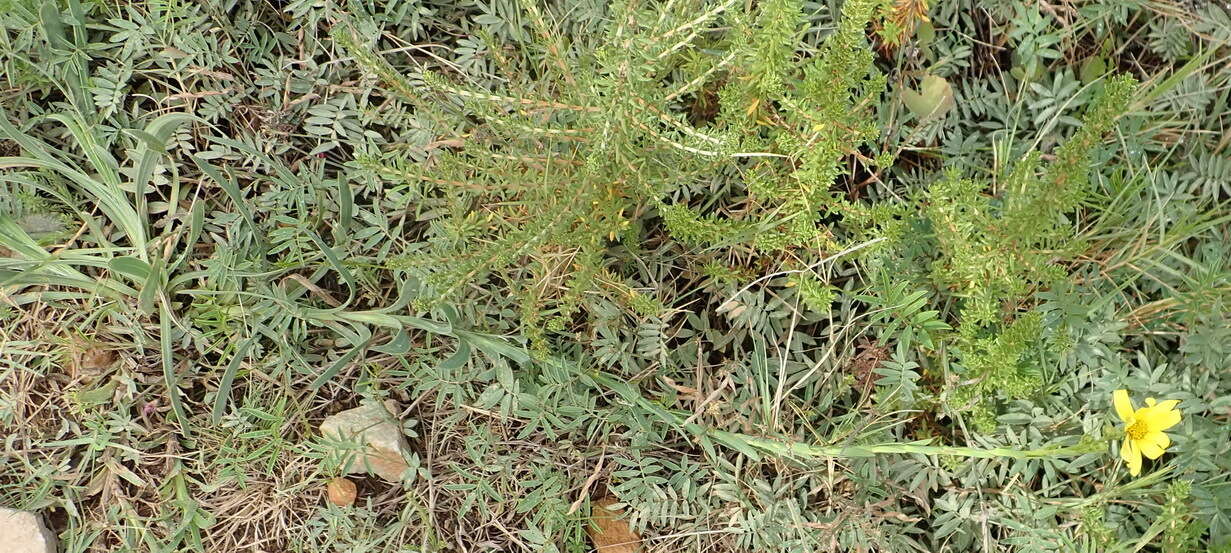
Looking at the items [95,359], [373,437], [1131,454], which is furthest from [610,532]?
[95,359]

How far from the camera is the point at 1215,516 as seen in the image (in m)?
1.95

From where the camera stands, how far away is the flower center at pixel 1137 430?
1.84 meters

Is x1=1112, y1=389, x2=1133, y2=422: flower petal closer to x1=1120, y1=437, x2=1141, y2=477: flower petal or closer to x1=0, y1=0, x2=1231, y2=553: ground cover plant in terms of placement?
x1=1120, y1=437, x2=1141, y2=477: flower petal

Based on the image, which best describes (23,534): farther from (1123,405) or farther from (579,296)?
(1123,405)

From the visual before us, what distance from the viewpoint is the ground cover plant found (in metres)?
2.00

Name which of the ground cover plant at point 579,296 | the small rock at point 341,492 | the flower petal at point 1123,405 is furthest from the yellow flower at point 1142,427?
the small rock at point 341,492

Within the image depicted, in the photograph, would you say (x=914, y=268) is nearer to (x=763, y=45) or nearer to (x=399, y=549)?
(x=763, y=45)

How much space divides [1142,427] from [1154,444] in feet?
0.13

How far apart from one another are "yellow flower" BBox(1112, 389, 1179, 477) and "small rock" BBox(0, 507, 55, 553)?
2640 mm

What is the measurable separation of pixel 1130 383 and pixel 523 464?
149 cm

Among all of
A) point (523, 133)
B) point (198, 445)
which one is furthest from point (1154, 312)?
point (198, 445)

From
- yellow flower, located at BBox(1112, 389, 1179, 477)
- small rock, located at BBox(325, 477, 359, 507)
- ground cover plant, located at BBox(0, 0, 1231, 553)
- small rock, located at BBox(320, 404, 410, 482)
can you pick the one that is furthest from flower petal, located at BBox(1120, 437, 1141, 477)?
small rock, located at BBox(325, 477, 359, 507)

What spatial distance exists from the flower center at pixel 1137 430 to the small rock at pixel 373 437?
1.71 meters

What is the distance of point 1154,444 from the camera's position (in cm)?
182
